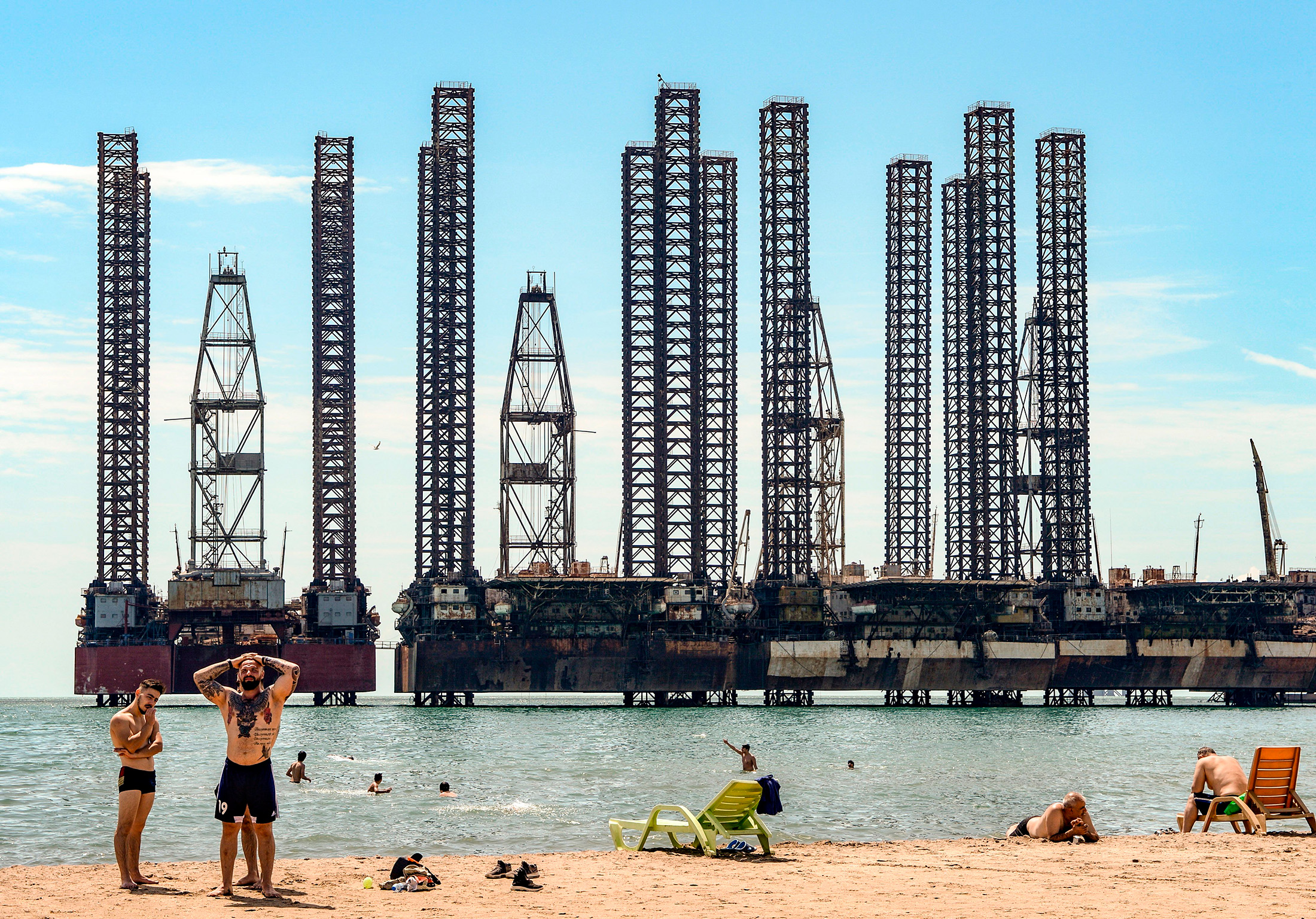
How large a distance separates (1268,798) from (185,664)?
94157mm

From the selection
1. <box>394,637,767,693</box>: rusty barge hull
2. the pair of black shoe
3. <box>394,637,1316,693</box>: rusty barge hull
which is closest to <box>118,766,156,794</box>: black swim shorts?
the pair of black shoe

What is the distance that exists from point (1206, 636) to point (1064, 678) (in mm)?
10344

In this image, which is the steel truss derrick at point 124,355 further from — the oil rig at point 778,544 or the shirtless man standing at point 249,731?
the shirtless man standing at point 249,731

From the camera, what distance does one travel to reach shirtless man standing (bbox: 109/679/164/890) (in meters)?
16.8

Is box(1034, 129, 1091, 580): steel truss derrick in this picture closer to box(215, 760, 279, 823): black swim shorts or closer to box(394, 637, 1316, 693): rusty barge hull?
box(394, 637, 1316, 693): rusty barge hull

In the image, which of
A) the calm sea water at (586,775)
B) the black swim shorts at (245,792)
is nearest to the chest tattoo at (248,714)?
the black swim shorts at (245,792)

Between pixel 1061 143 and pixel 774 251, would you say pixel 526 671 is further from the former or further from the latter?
pixel 1061 143

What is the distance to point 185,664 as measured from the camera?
10781 cm

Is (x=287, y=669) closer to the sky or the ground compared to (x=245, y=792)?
closer to the sky

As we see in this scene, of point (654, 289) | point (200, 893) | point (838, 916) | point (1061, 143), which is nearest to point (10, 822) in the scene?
point (200, 893)

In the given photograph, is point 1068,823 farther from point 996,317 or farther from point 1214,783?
point 996,317

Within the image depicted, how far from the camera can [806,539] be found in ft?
371

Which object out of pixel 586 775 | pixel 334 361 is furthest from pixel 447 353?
pixel 586 775

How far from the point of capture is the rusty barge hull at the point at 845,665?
105 meters
